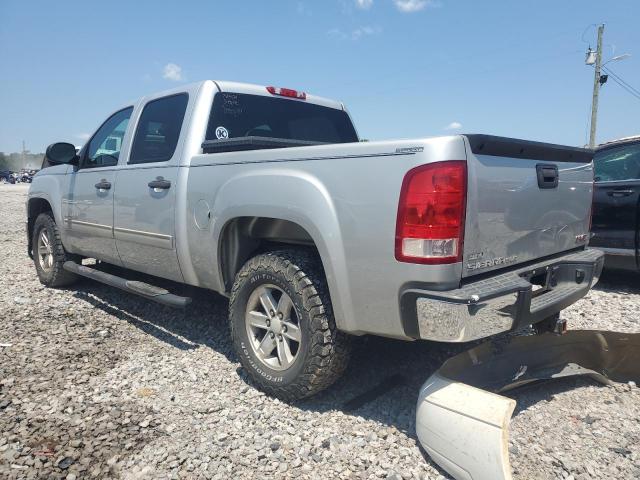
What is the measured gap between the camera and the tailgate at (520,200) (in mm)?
2229

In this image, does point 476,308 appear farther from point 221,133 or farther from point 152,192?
point 152,192

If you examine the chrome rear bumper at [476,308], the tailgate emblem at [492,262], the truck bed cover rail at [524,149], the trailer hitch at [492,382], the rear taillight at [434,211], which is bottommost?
the trailer hitch at [492,382]

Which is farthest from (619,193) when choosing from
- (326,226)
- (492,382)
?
(326,226)

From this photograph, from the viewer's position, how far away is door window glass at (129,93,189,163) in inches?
144

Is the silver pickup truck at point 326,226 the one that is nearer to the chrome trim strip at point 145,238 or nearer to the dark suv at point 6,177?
the chrome trim strip at point 145,238

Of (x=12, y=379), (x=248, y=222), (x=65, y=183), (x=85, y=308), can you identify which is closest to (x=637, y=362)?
(x=248, y=222)

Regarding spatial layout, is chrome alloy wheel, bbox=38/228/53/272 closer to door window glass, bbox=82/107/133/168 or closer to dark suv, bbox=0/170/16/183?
door window glass, bbox=82/107/133/168

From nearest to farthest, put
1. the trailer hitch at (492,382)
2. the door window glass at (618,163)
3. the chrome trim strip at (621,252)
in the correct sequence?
1. the trailer hitch at (492,382)
2. the chrome trim strip at (621,252)
3. the door window glass at (618,163)

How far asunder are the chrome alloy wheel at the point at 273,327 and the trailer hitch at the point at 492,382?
2.84ft

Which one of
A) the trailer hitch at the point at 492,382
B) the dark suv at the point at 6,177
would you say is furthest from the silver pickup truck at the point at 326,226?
the dark suv at the point at 6,177

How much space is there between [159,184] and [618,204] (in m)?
4.62

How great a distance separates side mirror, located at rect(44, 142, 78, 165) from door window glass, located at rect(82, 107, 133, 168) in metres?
0.12

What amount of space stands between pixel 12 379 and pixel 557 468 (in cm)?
333

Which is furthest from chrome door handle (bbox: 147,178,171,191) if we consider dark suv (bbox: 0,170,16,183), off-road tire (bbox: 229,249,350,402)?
dark suv (bbox: 0,170,16,183)
